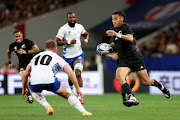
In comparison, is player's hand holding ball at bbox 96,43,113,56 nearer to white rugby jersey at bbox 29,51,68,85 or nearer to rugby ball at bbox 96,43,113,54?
rugby ball at bbox 96,43,113,54

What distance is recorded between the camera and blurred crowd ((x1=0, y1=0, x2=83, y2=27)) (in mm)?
25984

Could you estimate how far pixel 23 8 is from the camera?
1062 inches

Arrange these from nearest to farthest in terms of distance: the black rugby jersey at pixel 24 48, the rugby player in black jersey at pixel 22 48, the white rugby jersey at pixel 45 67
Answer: the white rugby jersey at pixel 45 67 → the rugby player in black jersey at pixel 22 48 → the black rugby jersey at pixel 24 48

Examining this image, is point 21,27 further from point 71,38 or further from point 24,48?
point 71,38

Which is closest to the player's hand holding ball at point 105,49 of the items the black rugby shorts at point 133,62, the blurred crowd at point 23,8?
the black rugby shorts at point 133,62

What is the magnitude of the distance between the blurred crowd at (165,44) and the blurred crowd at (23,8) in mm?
6052

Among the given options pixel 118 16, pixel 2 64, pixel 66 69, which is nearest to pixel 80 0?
pixel 2 64

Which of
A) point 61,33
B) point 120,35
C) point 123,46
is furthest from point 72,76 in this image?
point 61,33

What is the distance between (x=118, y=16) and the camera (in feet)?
A: 31.7

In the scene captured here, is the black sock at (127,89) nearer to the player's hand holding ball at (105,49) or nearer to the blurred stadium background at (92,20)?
the player's hand holding ball at (105,49)

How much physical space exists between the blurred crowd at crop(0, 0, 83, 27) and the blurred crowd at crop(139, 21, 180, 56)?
19.9 ft

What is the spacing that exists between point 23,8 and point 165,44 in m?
9.61

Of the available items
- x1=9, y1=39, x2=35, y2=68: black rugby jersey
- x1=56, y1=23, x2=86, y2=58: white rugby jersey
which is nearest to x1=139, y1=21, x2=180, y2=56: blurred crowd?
x1=56, y1=23, x2=86, y2=58: white rugby jersey

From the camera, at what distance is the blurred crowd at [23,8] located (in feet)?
85.3
